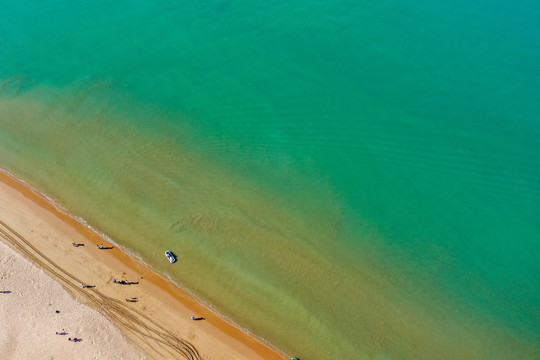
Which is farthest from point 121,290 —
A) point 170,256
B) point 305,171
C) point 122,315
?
point 305,171

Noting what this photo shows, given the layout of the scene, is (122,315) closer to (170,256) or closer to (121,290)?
(121,290)

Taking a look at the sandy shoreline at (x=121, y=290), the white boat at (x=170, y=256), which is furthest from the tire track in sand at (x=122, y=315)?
the white boat at (x=170, y=256)

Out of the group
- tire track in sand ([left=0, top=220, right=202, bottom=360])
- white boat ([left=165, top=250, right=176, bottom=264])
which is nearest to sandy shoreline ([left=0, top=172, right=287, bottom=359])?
tire track in sand ([left=0, top=220, right=202, bottom=360])

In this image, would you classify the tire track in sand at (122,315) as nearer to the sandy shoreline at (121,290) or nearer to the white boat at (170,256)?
the sandy shoreline at (121,290)

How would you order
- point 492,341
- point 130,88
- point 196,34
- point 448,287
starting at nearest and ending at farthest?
1. point 492,341
2. point 448,287
3. point 130,88
4. point 196,34

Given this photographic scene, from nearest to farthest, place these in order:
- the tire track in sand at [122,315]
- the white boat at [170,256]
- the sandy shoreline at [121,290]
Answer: the tire track in sand at [122,315] < the sandy shoreline at [121,290] < the white boat at [170,256]

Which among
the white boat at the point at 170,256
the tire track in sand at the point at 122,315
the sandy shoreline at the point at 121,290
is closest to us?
the tire track in sand at the point at 122,315

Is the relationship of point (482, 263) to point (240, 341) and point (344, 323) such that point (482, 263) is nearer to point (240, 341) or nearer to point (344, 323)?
point (344, 323)

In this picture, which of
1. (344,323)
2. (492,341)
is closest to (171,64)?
(344,323)

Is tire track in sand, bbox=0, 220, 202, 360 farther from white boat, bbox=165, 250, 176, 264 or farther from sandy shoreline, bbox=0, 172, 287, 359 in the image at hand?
white boat, bbox=165, 250, 176, 264
